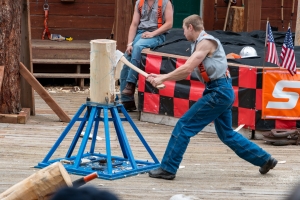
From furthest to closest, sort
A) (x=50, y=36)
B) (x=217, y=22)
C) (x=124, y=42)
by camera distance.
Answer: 1. (x=217, y=22)
2. (x=50, y=36)
3. (x=124, y=42)

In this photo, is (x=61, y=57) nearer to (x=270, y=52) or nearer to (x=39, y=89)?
(x=39, y=89)

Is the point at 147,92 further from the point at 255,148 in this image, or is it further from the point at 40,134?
the point at 255,148

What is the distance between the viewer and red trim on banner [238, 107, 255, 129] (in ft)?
26.9

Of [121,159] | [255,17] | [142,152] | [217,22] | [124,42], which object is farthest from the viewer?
[217,22]

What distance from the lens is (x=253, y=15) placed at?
12148 mm

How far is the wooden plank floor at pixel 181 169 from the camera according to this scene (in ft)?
19.7

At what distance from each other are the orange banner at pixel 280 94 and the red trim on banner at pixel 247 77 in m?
0.13

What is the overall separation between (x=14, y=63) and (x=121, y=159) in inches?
105

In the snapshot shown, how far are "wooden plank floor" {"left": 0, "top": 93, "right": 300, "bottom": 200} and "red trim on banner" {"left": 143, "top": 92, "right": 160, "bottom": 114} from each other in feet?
0.65

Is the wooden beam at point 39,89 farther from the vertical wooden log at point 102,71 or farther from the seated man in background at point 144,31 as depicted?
the vertical wooden log at point 102,71

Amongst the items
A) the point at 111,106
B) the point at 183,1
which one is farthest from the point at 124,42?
the point at 111,106

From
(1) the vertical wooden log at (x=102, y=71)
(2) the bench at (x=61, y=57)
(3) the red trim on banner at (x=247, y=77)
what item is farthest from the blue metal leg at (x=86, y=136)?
(2) the bench at (x=61, y=57)

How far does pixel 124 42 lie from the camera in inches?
446

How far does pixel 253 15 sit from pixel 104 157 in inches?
238
